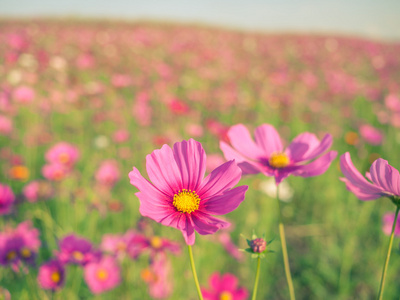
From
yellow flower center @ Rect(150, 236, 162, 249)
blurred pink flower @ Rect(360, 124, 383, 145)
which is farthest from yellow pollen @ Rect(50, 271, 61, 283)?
blurred pink flower @ Rect(360, 124, 383, 145)

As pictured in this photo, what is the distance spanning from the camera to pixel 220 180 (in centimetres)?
46

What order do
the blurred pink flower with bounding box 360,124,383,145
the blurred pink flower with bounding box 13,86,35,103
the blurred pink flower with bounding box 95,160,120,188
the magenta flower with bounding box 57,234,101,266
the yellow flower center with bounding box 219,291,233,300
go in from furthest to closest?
1. the blurred pink flower with bounding box 13,86,35,103
2. the blurred pink flower with bounding box 360,124,383,145
3. the blurred pink flower with bounding box 95,160,120,188
4. the yellow flower center with bounding box 219,291,233,300
5. the magenta flower with bounding box 57,234,101,266

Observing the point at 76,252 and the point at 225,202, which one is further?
the point at 76,252

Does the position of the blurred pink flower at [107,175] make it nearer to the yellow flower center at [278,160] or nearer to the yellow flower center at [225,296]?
the yellow flower center at [225,296]

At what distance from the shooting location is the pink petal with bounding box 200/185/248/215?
412 mm

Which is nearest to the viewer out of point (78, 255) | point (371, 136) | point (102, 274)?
point (78, 255)

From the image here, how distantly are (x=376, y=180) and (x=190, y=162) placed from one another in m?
0.29

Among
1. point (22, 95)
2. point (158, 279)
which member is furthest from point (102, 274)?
point (22, 95)

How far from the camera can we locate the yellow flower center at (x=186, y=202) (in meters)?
0.46

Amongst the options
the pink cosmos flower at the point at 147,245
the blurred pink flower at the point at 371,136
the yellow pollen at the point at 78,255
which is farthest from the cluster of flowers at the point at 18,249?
the blurred pink flower at the point at 371,136

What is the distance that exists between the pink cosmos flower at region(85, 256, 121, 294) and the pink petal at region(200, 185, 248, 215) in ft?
1.98

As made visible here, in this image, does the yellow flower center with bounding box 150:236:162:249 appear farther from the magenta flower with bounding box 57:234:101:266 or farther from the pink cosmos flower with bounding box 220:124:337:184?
the pink cosmos flower with bounding box 220:124:337:184

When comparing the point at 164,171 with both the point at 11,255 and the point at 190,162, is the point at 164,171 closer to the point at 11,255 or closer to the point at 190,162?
the point at 190,162

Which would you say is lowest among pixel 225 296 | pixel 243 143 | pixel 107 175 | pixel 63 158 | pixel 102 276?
pixel 225 296
